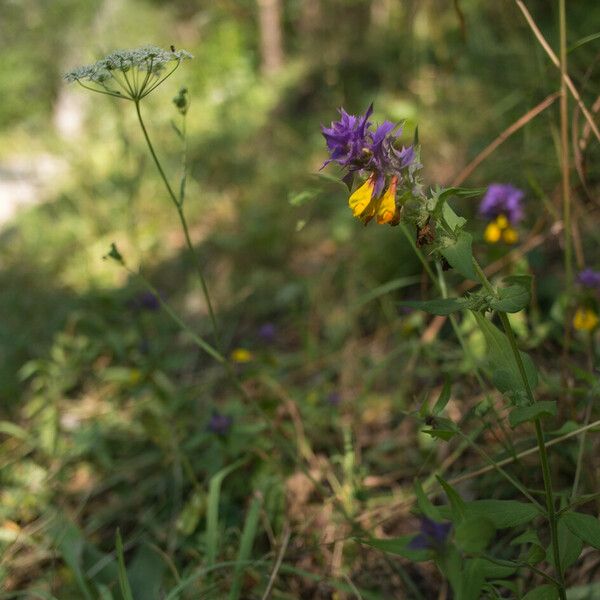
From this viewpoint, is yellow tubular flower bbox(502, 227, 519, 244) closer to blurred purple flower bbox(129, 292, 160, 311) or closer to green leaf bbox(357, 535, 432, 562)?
green leaf bbox(357, 535, 432, 562)

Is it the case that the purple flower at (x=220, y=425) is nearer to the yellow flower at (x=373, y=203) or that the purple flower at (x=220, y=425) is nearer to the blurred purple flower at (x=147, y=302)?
the blurred purple flower at (x=147, y=302)

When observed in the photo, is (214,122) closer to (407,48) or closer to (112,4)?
(407,48)

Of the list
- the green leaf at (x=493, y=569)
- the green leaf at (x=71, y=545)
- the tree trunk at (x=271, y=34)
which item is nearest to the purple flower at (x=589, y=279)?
the green leaf at (x=493, y=569)

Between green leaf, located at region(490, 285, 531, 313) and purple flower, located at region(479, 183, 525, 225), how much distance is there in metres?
0.95

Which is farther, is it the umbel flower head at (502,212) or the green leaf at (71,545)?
the umbel flower head at (502,212)

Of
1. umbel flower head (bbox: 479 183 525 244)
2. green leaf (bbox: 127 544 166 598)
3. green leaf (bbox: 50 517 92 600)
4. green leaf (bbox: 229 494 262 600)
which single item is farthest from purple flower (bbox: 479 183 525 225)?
green leaf (bbox: 50 517 92 600)

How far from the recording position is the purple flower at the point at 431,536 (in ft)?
2.41

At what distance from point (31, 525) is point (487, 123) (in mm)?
2472

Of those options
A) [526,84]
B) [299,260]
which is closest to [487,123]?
[526,84]

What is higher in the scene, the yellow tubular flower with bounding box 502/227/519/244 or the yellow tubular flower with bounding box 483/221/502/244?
the yellow tubular flower with bounding box 483/221/502/244

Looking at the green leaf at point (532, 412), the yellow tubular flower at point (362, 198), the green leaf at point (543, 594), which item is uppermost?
the yellow tubular flower at point (362, 198)

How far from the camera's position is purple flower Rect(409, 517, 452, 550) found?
0.73m

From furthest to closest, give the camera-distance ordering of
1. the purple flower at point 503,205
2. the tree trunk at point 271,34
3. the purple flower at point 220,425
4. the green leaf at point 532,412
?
the tree trunk at point 271,34 → the purple flower at point 503,205 → the purple flower at point 220,425 → the green leaf at point 532,412

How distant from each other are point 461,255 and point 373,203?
0.15 m
